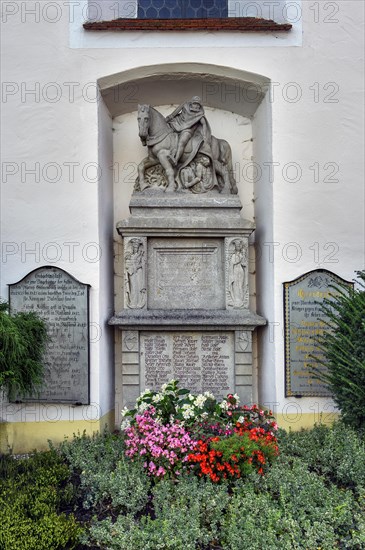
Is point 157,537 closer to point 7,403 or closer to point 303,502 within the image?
point 303,502

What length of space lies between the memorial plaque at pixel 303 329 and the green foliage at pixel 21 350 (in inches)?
105

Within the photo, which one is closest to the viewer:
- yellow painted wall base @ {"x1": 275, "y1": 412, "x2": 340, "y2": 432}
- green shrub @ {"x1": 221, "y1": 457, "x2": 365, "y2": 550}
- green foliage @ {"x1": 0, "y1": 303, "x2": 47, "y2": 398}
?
green shrub @ {"x1": 221, "y1": 457, "x2": 365, "y2": 550}

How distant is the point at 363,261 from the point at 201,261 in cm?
185

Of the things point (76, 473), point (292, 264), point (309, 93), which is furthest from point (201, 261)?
point (76, 473)

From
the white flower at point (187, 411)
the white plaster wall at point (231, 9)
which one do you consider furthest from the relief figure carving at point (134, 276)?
the white plaster wall at point (231, 9)

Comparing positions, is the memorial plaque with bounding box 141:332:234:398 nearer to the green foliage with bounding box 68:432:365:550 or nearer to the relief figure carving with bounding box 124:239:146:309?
the relief figure carving with bounding box 124:239:146:309

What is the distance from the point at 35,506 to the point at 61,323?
101 inches

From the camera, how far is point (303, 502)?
4082 mm

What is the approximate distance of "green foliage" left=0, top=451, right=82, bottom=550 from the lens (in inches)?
146

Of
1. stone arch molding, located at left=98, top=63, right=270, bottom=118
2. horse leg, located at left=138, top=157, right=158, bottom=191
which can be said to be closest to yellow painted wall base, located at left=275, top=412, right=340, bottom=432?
horse leg, located at left=138, top=157, right=158, bottom=191

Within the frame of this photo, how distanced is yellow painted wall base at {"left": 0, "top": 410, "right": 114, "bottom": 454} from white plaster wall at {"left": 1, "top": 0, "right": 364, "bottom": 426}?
4.02 ft

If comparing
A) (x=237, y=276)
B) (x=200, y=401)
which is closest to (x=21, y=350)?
(x=200, y=401)

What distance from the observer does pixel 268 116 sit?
21.9ft

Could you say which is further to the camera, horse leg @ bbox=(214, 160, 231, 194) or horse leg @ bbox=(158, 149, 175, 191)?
horse leg @ bbox=(214, 160, 231, 194)
